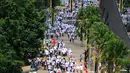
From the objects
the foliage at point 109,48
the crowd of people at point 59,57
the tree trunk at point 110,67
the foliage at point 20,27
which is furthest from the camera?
the crowd of people at point 59,57

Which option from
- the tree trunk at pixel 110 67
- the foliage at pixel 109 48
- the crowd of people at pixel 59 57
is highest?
the foliage at pixel 109 48

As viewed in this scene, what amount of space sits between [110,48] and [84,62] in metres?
13.7

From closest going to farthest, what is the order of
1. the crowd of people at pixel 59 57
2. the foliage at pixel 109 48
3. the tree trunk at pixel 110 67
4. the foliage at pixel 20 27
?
the foliage at pixel 109 48
the tree trunk at pixel 110 67
the foliage at pixel 20 27
the crowd of people at pixel 59 57

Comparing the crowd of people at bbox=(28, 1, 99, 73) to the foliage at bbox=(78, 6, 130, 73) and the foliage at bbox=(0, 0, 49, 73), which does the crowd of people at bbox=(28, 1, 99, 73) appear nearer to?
the foliage at bbox=(0, 0, 49, 73)

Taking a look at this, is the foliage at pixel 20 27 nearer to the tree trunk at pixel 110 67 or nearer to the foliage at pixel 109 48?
the foliage at pixel 109 48

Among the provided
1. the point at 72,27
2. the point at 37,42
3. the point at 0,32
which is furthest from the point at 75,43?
the point at 0,32

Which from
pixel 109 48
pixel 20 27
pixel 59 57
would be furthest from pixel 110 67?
pixel 59 57

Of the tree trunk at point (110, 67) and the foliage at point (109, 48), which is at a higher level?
the foliage at point (109, 48)

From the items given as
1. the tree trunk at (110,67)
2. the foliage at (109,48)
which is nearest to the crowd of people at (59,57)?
the foliage at (109,48)

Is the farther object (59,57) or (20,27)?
(59,57)

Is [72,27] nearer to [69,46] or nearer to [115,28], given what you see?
[69,46]

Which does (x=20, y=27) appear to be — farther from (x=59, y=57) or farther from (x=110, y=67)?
(x=59, y=57)

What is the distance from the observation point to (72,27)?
6581 centimetres

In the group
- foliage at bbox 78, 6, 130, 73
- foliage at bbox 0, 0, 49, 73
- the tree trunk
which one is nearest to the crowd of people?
foliage at bbox 0, 0, 49, 73
